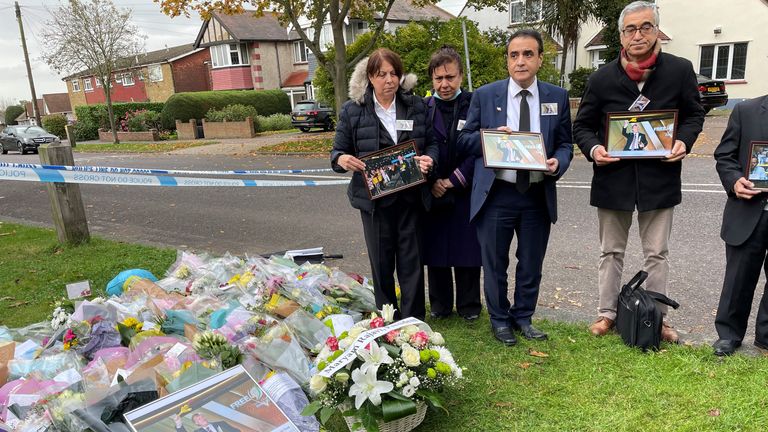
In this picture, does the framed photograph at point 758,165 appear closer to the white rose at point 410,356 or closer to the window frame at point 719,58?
the white rose at point 410,356

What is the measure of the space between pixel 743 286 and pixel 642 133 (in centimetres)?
113

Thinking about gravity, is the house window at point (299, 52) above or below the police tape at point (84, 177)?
above

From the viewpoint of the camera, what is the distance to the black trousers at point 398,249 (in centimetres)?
362

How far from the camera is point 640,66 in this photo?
317 cm

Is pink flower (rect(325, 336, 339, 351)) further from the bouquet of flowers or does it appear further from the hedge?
the hedge

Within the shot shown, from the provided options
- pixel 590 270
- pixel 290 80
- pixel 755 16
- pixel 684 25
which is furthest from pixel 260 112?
pixel 590 270

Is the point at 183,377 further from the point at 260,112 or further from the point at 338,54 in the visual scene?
the point at 260,112

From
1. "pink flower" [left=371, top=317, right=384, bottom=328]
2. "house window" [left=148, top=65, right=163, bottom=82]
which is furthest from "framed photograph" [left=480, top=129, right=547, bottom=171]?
"house window" [left=148, top=65, right=163, bottom=82]

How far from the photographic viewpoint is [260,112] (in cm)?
3656

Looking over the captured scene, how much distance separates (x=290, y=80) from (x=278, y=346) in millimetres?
42484

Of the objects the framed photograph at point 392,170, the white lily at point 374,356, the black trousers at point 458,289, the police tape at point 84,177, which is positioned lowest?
the black trousers at point 458,289

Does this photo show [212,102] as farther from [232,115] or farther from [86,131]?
[86,131]

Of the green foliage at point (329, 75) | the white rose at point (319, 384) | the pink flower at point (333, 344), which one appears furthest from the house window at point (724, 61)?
the white rose at point (319, 384)

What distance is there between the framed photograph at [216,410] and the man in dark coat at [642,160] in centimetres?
241
